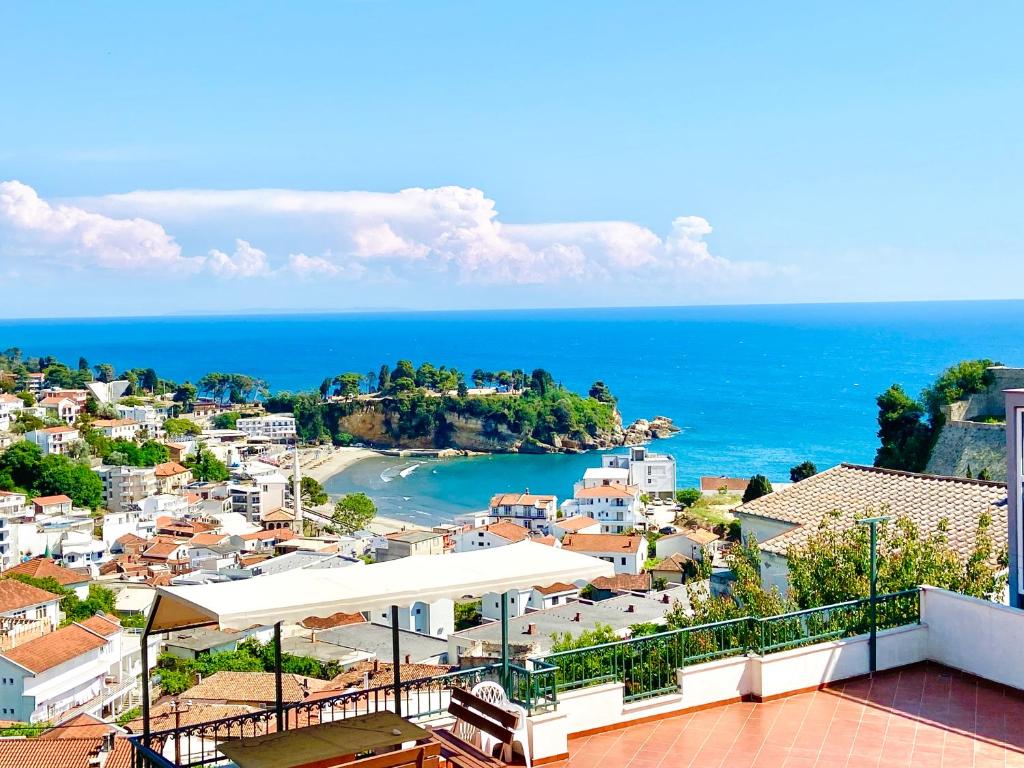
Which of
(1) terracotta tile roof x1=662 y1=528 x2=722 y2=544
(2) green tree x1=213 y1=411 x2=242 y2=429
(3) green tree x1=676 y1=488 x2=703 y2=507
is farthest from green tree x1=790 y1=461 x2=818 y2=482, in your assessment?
(2) green tree x1=213 y1=411 x2=242 y2=429

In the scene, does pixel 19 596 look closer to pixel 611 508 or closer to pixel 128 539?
pixel 128 539

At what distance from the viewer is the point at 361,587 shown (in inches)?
208

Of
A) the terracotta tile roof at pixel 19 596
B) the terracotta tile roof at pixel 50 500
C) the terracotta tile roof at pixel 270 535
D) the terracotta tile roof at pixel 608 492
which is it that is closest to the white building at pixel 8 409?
the terracotta tile roof at pixel 50 500

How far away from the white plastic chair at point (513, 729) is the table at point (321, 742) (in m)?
0.88

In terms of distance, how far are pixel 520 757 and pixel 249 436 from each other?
94.1 m

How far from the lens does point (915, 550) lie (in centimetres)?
894

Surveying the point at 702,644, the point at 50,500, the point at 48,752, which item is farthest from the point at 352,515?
the point at 702,644

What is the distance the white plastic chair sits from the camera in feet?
17.8

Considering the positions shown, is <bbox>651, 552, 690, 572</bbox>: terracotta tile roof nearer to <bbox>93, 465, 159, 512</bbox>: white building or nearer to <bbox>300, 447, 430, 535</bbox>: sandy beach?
<bbox>300, 447, 430, 535</bbox>: sandy beach

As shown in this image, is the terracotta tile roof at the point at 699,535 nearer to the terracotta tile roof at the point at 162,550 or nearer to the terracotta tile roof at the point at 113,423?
the terracotta tile roof at the point at 162,550

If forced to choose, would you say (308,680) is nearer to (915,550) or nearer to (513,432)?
(915,550)

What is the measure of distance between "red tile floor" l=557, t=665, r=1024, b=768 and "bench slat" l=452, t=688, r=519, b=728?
541 millimetres

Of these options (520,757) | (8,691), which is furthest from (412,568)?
(8,691)

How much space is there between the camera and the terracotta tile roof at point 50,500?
55656 millimetres
